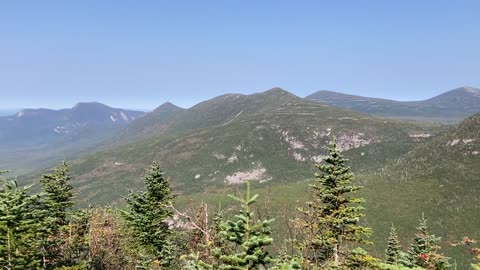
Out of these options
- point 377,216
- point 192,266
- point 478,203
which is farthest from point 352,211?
point 478,203

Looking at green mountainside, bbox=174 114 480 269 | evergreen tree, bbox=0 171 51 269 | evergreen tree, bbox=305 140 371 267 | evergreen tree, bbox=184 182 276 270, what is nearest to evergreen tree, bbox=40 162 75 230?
evergreen tree, bbox=0 171 51 269

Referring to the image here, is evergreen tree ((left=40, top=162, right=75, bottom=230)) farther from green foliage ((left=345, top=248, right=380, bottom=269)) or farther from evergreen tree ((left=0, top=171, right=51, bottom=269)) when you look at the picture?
green foliage ((left=345, top=248, right=380, bottom=269))

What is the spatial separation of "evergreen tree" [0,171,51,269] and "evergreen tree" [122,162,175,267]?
1925 cm

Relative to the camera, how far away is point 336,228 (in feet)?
101

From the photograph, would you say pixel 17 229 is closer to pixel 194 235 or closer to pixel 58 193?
pixel 194 235

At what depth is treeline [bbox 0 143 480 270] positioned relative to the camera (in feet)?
38.8

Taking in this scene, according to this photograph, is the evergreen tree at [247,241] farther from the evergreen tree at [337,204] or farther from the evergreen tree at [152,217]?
the evergreen tree at [152,217]

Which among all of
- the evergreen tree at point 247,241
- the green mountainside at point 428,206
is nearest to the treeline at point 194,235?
the evergreen tree at point 247,241

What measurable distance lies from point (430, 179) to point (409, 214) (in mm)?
40351

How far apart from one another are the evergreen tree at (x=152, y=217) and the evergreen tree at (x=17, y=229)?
758 inches

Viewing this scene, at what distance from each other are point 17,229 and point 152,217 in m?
23.2

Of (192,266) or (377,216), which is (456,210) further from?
(192,266)

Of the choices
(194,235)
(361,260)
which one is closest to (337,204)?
(361,260)

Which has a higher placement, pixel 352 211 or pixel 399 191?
pixel 352 211
